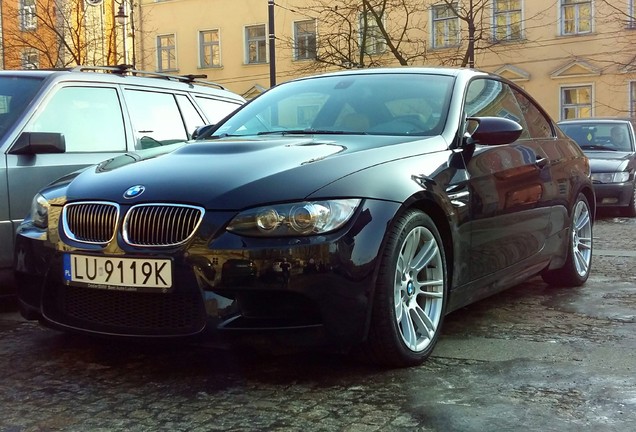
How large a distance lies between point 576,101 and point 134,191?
29485 mm

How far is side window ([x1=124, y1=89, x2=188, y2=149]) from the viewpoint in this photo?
20.4 ft

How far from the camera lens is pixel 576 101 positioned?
30906mm

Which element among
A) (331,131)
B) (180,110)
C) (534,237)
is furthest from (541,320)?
(180,110)

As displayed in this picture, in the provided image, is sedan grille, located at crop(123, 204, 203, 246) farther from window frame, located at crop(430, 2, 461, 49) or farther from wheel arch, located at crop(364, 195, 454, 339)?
window frame, located at crop(430, 2, 461, 49)

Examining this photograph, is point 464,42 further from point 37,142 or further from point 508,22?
point 37,142

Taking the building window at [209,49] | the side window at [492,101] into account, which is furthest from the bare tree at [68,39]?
the side window at [492,101]

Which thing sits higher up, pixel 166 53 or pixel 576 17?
pixel 576 17

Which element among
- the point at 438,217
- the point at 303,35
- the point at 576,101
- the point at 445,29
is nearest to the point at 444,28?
the point at 445,29

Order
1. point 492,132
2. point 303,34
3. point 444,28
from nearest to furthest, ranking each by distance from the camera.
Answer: point 492,132 → point 444,28 → point 303,34

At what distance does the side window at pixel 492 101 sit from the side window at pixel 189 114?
100 inches

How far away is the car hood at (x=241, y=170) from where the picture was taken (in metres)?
3.46

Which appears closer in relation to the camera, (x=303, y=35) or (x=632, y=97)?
(x=632, y=97)

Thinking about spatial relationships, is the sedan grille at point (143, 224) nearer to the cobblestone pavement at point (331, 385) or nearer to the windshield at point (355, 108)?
the cobblestone pavement at point (331, 385)

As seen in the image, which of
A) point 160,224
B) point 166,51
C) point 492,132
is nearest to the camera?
point 160,224
